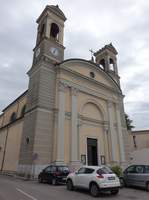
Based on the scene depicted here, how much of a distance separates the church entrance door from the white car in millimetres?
9504

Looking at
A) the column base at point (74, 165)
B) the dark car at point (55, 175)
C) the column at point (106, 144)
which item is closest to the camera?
the dark car at point (55, 175)

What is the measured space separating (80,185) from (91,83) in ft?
46.9

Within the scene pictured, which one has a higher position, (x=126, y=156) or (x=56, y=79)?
(x=56, y=79)

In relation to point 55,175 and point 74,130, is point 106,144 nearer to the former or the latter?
point 74,130

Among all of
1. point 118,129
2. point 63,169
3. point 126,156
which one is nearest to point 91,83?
point 118,129

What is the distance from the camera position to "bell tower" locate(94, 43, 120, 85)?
26734 millimetres

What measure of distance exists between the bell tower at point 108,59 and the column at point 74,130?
964 centimetres

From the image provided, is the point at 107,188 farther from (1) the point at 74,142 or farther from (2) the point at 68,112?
(2) the point at 68,112

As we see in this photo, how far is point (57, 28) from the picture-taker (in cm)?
2169

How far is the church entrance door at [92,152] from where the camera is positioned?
1834cm

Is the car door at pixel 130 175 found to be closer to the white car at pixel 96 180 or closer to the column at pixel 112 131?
the white car at pixel 96 180

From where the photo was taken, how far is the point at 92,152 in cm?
1894

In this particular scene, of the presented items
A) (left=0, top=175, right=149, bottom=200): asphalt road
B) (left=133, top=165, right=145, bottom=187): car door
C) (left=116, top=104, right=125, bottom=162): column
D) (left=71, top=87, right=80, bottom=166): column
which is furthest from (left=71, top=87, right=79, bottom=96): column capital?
(left=0, top=175, right=149, bottom=200): asphalt road

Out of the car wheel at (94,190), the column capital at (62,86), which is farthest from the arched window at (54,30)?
the car wheel at (94,190)
